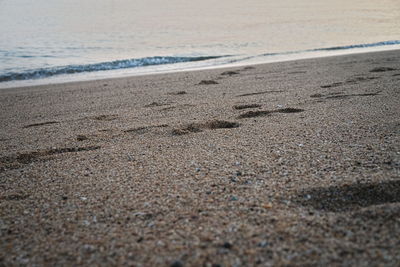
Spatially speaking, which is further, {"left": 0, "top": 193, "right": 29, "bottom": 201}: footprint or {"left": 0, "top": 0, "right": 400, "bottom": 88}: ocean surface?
{"left": 0, "top": 0, "right": 400, "bottom": 88}: ocean surface

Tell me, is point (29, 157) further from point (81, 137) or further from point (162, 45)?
point (162, 45)

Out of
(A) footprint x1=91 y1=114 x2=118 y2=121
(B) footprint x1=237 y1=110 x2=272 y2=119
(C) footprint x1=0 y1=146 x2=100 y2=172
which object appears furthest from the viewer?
(A) footprint x1=91 y1=114 x2=118 y2=121

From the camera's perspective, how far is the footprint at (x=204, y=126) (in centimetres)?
329

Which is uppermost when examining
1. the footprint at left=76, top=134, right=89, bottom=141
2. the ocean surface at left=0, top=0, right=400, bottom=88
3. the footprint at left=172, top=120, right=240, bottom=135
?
the ocean surface at left=0, top=0, right=400, bottom=88

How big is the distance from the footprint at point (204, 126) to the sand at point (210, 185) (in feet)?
0.04

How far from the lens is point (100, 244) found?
1508 mm

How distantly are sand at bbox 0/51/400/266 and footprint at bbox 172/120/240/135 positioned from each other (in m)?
0.01

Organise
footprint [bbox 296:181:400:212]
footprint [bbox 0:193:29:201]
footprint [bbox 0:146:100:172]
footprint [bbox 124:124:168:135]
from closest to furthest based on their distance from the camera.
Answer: footprint [bbox 296:181:400:212] < footprint [bbox 0:193:29:201] < footprint [bbox 0:146:100:172] < footprint [bbox 124:124:168:135]

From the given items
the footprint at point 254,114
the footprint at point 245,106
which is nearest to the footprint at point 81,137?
the footprint at point 254,114

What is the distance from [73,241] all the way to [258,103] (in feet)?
10.5

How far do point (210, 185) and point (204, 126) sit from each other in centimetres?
145

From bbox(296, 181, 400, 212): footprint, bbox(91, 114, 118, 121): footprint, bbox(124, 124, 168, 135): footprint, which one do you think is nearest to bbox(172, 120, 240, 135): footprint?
→ bbox(124, 124, 168, 135): footprint

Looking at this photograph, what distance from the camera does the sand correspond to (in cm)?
144

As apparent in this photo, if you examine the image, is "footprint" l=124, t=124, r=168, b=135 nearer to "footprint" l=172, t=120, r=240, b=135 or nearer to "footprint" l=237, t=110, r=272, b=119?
"footprint" l=172, t=120, r=240, b=135
